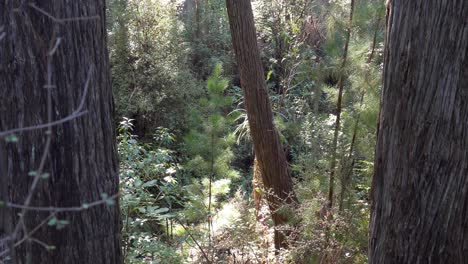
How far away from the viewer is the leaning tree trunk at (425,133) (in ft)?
7.09

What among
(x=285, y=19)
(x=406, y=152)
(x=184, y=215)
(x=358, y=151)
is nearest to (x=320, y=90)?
(x=358, y=151)

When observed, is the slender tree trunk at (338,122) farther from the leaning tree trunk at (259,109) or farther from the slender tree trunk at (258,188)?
the slender tree trunk at (258,188)

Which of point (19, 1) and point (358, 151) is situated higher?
point (19, 1)

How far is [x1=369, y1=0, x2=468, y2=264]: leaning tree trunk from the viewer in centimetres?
216

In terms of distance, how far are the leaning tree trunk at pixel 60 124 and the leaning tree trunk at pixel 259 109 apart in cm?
332

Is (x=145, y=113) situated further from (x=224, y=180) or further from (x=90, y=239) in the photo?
(x=90, y=239)

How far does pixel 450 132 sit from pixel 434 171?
190mm

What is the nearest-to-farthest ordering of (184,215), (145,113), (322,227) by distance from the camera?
(322,227), (184,215), (145,113)

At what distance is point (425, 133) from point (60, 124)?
162 cm

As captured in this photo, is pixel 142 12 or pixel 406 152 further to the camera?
pixel 142 12

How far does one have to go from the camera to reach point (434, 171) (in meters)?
2.25

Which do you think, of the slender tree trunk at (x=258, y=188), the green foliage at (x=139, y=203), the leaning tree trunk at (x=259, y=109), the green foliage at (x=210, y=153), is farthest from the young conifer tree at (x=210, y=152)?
the slender tree trunk at (x=258, y=188)

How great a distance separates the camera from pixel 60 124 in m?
2.19

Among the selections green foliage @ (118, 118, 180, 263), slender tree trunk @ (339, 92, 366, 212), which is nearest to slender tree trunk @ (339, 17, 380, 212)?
slender tree trunk @ (339, 92, 366, 212)
